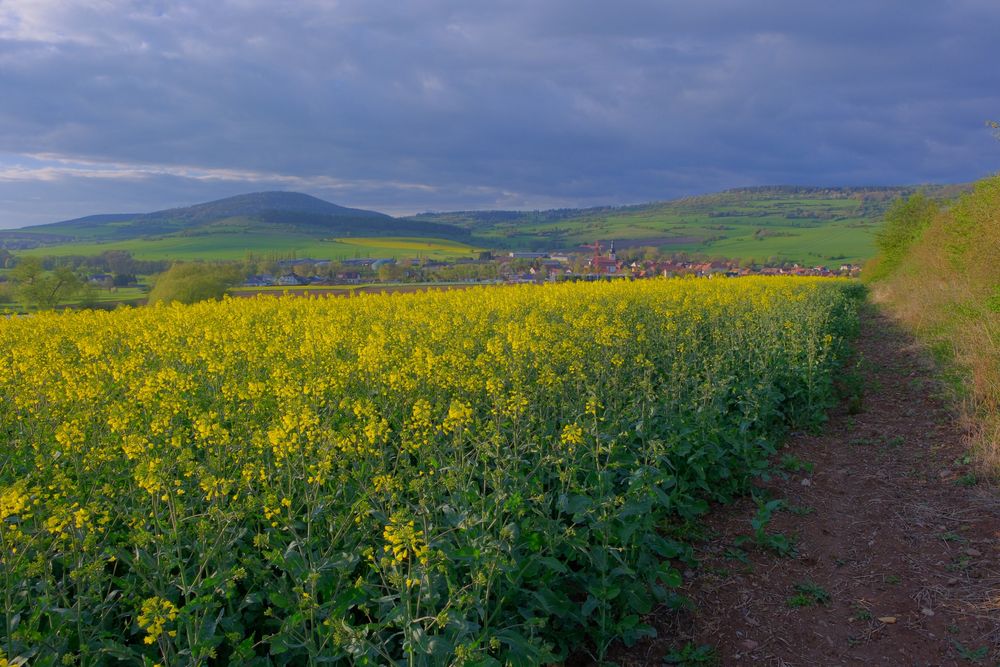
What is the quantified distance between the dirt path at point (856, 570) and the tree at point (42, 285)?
24.6 metres

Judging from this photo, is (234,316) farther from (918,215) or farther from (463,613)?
(918,215)

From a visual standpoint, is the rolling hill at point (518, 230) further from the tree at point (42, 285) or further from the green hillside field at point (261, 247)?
the tree at point (42, 285)

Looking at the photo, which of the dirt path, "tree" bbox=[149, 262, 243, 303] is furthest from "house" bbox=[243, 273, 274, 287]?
the dirt path

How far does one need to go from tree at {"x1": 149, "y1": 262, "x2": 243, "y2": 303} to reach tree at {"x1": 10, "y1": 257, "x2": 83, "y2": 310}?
2.83m

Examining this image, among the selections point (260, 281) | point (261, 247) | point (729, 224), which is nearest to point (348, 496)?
point (260, 281)

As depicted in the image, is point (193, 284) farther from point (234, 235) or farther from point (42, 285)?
point (234, 235)

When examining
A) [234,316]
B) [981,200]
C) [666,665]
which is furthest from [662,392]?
[981,200]

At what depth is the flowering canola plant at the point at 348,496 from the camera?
291 centimetres

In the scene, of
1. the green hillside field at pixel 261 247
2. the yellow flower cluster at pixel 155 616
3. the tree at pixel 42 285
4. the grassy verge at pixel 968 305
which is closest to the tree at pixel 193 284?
the tree at pixel 42 285

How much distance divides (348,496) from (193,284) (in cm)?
2326

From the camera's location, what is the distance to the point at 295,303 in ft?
52.2

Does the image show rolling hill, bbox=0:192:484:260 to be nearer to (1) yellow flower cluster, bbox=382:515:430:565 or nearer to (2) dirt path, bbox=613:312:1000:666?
(2) dirt path, bbox=613:312:1000:666

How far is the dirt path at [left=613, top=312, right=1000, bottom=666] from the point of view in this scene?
4.43 metres

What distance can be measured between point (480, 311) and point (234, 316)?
5.00m
